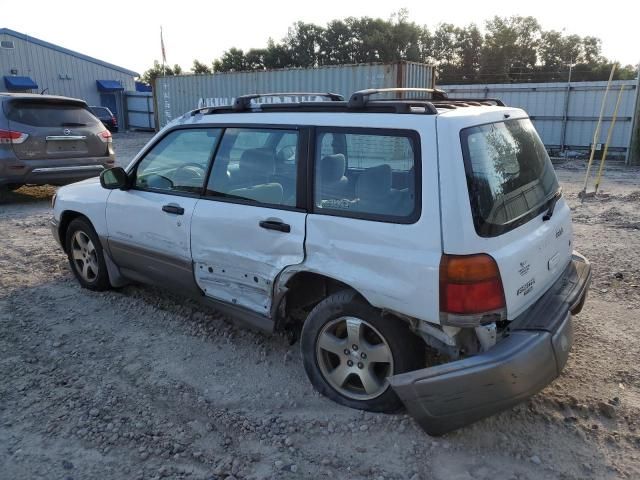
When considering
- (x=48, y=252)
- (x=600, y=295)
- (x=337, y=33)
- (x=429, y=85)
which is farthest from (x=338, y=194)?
(x=337, y=33)

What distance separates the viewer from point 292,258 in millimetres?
3256

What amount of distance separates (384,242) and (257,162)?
1.23 metres

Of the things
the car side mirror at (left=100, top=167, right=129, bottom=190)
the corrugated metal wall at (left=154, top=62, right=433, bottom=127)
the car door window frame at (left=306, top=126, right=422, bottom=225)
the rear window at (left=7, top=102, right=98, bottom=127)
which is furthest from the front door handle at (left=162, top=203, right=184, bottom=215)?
the corrugated metal wall at (left=154, top=62, right=433, bottom=127)

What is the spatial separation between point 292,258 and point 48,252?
4286mm

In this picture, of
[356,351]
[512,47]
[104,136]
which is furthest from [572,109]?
[512,47]

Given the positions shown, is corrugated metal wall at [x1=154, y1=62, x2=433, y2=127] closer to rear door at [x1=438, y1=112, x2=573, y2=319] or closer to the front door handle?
the front door handle

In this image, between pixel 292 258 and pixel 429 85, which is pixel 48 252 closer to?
pixel 292 258

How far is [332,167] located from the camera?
3236 millimetres

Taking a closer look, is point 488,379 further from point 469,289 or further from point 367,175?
point 367,175

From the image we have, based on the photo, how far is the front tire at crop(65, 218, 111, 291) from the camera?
489 cm

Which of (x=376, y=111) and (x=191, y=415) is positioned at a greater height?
(x=376, y=111)

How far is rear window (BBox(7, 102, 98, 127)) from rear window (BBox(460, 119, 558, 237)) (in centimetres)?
779

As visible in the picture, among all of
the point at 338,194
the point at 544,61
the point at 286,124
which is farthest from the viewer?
the point at 544,61

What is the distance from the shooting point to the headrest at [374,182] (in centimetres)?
301
